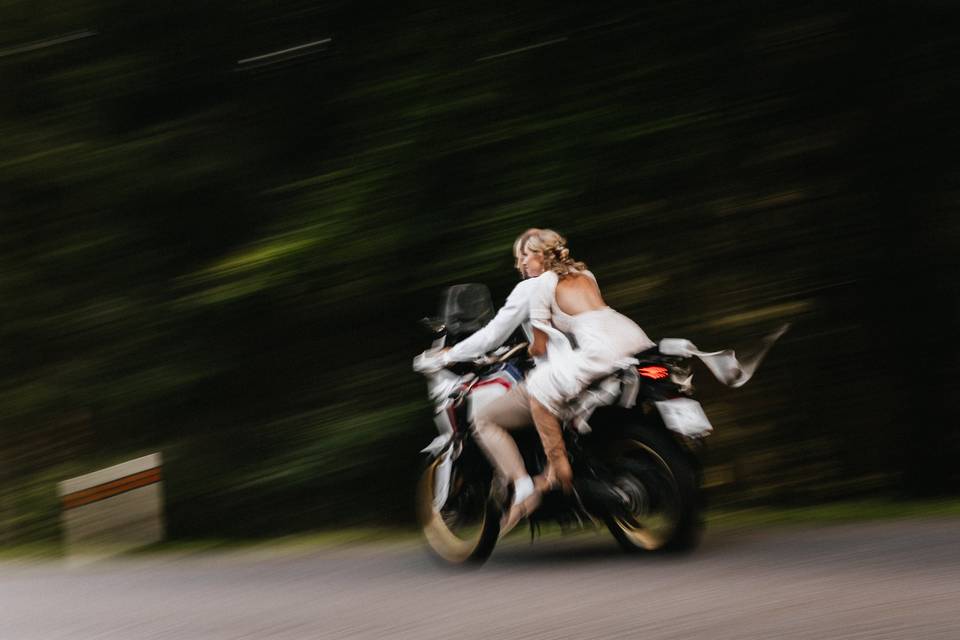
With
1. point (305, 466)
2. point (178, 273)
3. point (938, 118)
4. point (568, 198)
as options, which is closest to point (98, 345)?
point (178, 273)

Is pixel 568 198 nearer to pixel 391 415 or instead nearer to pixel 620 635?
pixel 391 415

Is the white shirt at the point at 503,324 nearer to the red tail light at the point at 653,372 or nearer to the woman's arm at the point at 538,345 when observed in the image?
the woman's arm at the point at 538,345

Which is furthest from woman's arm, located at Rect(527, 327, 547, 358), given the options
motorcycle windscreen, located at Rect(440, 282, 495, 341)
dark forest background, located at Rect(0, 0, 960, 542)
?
dark forest background, located at Rect(0, 0, 960, 542)

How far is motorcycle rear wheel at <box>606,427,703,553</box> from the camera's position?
268 inches

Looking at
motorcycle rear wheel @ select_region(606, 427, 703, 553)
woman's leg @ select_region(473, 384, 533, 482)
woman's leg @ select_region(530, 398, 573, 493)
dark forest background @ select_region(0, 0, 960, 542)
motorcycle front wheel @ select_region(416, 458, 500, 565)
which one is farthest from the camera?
dark forest background @ select_region(0, 0, 960, 542)

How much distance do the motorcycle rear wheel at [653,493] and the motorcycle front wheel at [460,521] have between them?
698mm

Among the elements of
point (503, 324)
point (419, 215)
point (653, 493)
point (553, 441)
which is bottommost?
point (653, 493)

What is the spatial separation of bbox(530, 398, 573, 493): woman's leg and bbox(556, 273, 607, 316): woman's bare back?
1.65 feet

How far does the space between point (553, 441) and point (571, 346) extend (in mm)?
480

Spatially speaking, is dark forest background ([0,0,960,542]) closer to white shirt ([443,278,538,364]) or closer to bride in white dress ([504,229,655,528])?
bride in white dress ([504,229,655,528])

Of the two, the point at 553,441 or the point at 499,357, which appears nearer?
the point at 553,441

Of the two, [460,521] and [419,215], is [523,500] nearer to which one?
[460,521]

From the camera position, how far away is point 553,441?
7.15m

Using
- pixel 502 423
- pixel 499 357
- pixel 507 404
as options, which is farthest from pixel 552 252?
pixel 502 423
